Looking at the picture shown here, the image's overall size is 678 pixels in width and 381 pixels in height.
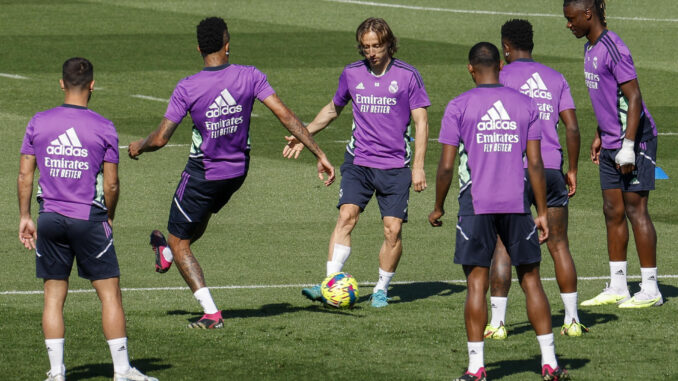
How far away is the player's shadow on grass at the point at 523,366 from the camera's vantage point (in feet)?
30.5

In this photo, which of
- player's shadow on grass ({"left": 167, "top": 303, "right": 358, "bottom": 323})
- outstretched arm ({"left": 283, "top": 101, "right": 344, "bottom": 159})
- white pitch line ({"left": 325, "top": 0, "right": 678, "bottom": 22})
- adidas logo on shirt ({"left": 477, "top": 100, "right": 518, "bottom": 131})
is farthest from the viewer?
white pitch line ({"left": 325, "top": 0, "right": 678, "bottom": 22})

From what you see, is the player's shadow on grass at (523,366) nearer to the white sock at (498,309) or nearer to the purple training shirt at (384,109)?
the white sock at (498,309)

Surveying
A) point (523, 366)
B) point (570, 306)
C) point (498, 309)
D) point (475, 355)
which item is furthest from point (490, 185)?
point (570, 306)

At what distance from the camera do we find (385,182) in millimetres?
11789

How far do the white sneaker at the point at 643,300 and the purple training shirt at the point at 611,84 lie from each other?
1279 mm

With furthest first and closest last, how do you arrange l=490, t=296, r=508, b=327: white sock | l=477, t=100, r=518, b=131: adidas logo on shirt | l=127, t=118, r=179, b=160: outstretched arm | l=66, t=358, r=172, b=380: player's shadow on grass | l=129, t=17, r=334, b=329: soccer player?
l=129, t=17, r=334, b=329: soccer player < l=127, t=118, r=179, b=160: outstretched arm < l=490, t=296, r=508, b=327: white sock < l=66, t=358, r=172, b=380: player's shadow on grass < l=477, t=100, r=518, b=131: adidas logo on shirt

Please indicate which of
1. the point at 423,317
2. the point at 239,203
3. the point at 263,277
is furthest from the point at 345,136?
the point at 423,317

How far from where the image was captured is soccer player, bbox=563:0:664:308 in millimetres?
11320

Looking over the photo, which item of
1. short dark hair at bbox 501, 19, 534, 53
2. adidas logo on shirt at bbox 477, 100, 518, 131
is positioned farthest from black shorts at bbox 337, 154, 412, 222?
adidas logo on shirt at bbox 477, 100, 518, 131

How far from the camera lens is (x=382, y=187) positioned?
11.8 m

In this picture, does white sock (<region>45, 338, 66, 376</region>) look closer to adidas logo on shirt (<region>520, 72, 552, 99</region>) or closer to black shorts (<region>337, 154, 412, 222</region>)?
black shorts (<region>337, 154, 412, 222</region>)

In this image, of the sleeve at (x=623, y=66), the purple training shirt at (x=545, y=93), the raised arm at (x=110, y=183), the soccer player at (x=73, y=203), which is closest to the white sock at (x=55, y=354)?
the soccer player at (x=73, y=203)

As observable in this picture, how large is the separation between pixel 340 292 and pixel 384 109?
1656 mm

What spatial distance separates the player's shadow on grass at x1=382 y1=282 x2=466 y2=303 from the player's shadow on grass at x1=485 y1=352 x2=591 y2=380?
2395mm
